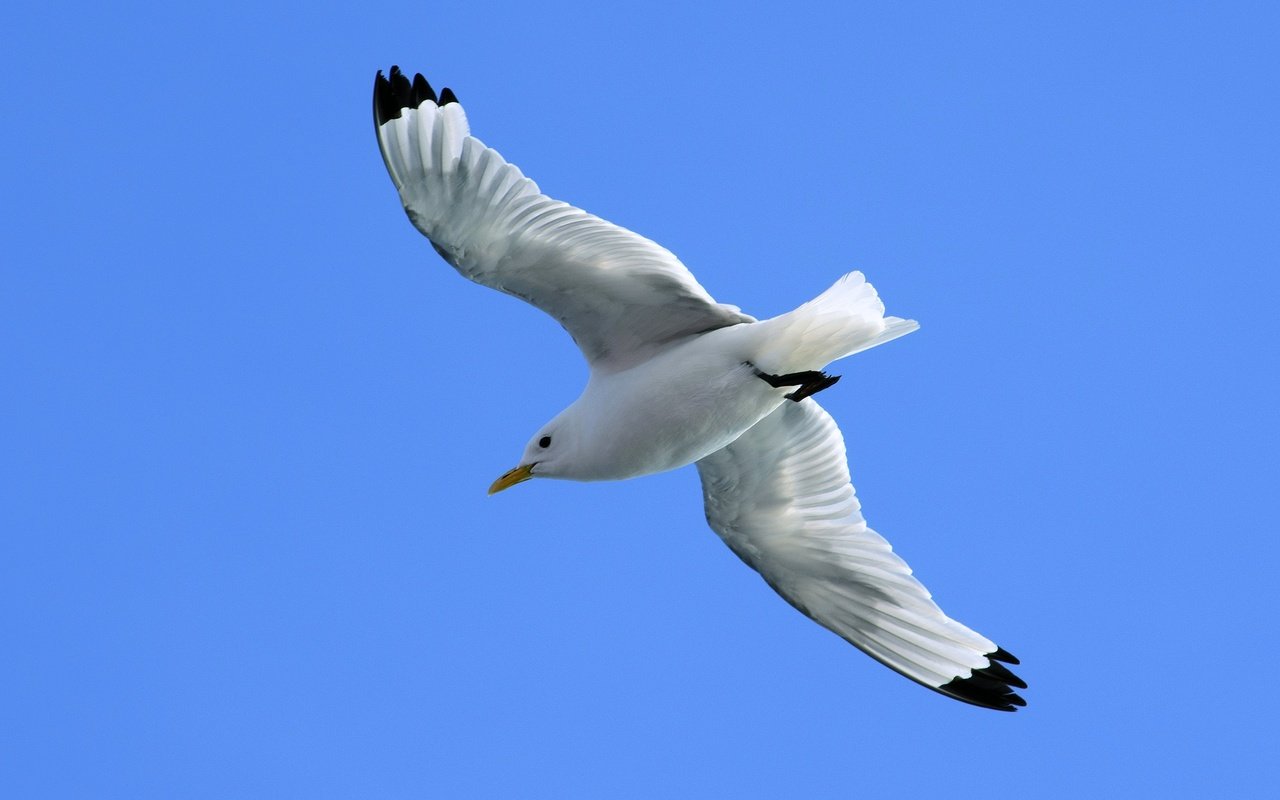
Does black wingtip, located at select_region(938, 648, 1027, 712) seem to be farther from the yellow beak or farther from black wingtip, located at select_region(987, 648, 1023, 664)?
the yellow beak

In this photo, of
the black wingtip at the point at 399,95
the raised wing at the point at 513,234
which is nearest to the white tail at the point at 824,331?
the raised wing at the point at 513,234

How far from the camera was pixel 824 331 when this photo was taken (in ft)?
21.8

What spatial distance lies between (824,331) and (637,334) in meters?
0.86

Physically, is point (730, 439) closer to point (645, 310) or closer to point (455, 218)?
point (645, 310)

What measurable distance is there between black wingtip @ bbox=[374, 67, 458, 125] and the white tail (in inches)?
64.5

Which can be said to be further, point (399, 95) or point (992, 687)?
point (992, 687)

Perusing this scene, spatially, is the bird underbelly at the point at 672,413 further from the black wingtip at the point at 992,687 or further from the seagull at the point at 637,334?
the black wingtip at the point at 992,687

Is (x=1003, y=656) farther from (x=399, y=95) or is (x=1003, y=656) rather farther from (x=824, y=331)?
(x=399, y=95)

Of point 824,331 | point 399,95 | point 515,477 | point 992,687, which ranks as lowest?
point 992,687

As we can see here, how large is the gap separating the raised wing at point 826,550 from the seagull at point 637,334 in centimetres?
1

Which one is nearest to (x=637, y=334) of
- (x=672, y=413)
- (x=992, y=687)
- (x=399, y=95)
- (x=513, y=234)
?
(x=672, y=413)

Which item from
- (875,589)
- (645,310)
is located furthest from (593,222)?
(875,589)

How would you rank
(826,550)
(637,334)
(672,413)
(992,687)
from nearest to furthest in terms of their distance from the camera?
(672,413)
(637,334)
(992,687)
(826,550)

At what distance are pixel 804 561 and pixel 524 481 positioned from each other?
5.02 feet
